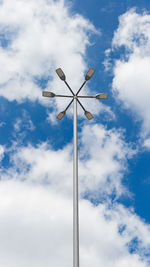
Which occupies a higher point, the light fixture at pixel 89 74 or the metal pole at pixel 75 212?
the light fixture at pixel 89 74

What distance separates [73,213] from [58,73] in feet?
16.8

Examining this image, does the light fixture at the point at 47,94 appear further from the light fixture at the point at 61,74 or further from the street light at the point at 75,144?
the light fixture at the point at 61,74

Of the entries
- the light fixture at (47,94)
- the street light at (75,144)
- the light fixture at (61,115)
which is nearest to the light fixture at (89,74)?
the street light at (75,144)

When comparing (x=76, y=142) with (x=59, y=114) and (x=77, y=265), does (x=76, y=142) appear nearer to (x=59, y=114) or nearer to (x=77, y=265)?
(x=59, y=114)

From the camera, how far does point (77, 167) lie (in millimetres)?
9414

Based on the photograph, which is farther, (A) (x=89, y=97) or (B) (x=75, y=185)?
(A) (x=89, y=97)

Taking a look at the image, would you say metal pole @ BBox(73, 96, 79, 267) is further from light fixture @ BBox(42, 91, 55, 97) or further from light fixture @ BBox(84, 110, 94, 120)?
light fixture @ BBox(42, 91, 55, 97)

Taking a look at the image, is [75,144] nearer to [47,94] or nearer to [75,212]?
[75,212]

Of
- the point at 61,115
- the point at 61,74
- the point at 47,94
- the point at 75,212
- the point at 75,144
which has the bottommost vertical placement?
the point at 75,212

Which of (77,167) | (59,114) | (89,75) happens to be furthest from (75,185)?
(89,75)

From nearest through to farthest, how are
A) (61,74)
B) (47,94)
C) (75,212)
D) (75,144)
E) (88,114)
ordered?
1. (75,212)
2. (75,144)
3. (61,74)
4. (47,94)
5. (88,114)

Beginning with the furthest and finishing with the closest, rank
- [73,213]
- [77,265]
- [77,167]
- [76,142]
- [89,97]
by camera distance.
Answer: [89,97] → [76,142] → [77,167] → [73,213] → [77,265]

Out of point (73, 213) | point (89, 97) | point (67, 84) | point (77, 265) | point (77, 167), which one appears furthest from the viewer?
point (89, 97)

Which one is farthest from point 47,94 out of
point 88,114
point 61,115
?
point 88,114
